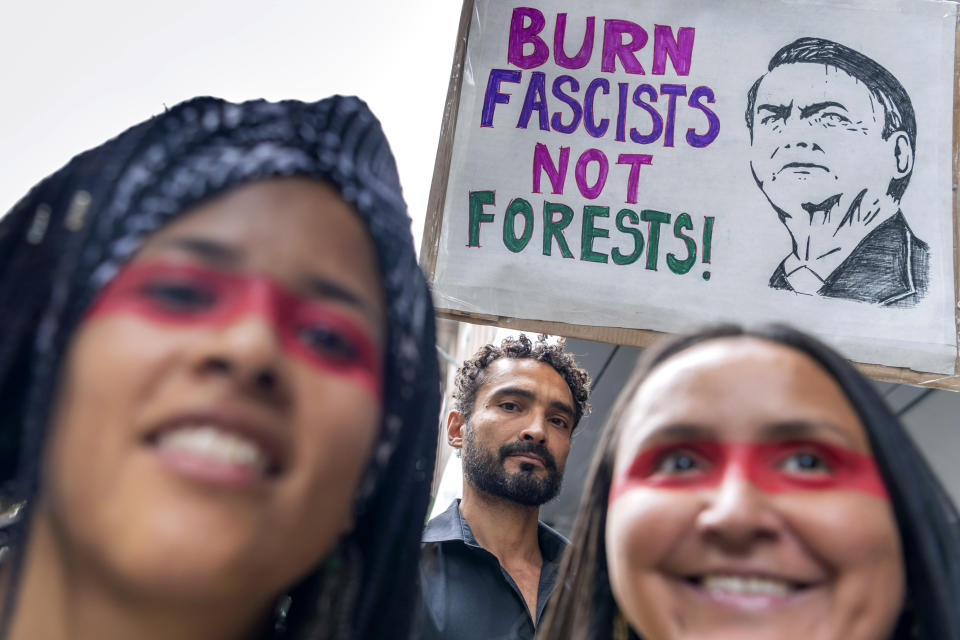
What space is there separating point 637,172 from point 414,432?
1470 mm

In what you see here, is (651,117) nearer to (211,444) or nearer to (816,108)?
(816,108)

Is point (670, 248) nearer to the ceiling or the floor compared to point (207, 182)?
nearer to the ceiling

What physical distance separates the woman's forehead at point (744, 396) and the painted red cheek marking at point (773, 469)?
0.07 ft

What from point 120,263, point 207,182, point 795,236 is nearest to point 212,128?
point 207,182

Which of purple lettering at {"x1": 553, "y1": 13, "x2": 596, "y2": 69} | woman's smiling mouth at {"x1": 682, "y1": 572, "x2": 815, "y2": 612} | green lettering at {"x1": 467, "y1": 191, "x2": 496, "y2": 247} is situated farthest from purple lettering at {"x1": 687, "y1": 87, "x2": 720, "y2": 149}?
woman's smiling mouth at {"x1": 682, "y1": 572, "x2": 815, "y2": 612}

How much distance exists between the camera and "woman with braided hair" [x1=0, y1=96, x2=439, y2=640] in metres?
0.96

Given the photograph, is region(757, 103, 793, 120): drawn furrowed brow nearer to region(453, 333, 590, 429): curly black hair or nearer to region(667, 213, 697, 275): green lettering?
region(667, 213, 697, 275): green lettering

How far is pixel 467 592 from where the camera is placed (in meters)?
2.48

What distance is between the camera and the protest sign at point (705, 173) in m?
2.31

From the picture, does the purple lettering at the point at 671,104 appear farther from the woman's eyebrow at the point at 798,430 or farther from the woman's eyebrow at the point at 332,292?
the woman's eyebrow at the point at 332,292

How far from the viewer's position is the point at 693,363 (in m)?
1.37

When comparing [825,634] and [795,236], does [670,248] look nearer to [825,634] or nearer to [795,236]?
[795,236]

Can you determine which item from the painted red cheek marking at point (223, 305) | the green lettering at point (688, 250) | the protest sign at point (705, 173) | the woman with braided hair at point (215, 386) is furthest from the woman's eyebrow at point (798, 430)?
the green lettering at point (688, 250)

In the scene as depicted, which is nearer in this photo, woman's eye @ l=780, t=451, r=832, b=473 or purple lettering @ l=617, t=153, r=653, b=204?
woman's eye @ l=780, t=451, r=832, b=473
